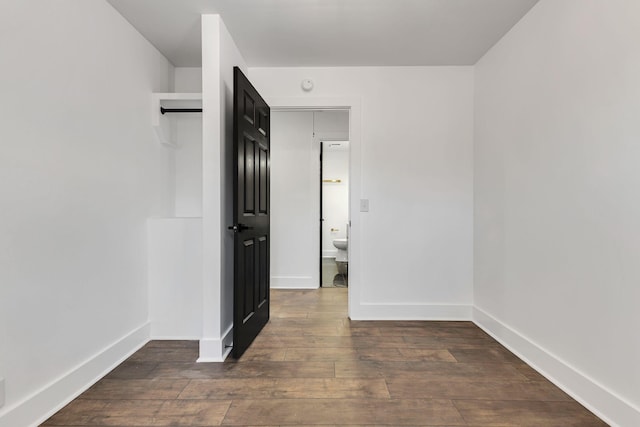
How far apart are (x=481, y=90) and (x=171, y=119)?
9.10ft

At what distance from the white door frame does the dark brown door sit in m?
0.31

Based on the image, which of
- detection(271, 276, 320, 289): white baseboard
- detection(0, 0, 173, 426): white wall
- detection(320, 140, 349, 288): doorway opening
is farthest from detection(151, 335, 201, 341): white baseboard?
detection(320, 140, 349, 288): doorway opening

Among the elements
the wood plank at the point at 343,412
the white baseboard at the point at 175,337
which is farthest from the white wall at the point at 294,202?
the wood plank at the point at 343,412

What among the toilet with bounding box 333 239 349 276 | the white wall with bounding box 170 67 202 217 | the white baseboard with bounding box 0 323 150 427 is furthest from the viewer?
the toilet with bounding box 333 239 349 276

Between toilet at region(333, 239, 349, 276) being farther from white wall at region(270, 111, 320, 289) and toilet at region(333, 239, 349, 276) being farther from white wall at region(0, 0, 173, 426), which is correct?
white wall at region(0, 0, 173, 426)

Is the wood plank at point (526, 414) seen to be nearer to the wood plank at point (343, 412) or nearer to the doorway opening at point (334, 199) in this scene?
the wood plank at point (343, 412)

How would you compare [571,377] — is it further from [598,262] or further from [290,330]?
[290,330]

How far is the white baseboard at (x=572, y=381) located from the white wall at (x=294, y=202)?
91.3 inches

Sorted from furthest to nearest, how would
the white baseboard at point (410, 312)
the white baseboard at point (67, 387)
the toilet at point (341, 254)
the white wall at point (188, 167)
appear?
the toilet at point (341, 254) < the white baseboard at point (410, 312) < the white wall at point (188, 167) < the white baseboard at point (67, 387)

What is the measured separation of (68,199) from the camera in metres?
1.77

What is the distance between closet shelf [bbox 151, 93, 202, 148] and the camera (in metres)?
2.60

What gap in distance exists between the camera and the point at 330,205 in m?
7.23

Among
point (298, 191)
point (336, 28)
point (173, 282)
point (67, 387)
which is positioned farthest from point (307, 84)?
point (67, 387)

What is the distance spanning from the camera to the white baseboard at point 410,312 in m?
3.04
